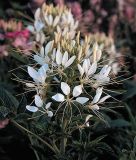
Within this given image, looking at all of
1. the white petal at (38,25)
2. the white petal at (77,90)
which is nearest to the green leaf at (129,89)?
the white petal at (38,25)

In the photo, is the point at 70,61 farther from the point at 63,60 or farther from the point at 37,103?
the point at 37,103

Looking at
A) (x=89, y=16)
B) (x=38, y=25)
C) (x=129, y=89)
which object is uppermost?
(x=89, y=16)

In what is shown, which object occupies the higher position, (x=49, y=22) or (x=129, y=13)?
(x=129, y=13)

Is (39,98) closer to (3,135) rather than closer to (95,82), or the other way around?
(95,82)

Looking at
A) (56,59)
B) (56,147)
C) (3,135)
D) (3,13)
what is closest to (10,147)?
(3,135)

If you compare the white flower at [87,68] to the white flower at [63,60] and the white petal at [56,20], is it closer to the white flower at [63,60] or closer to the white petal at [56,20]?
the white flower at [63,60]

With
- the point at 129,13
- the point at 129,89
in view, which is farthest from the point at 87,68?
the point at 129,13
